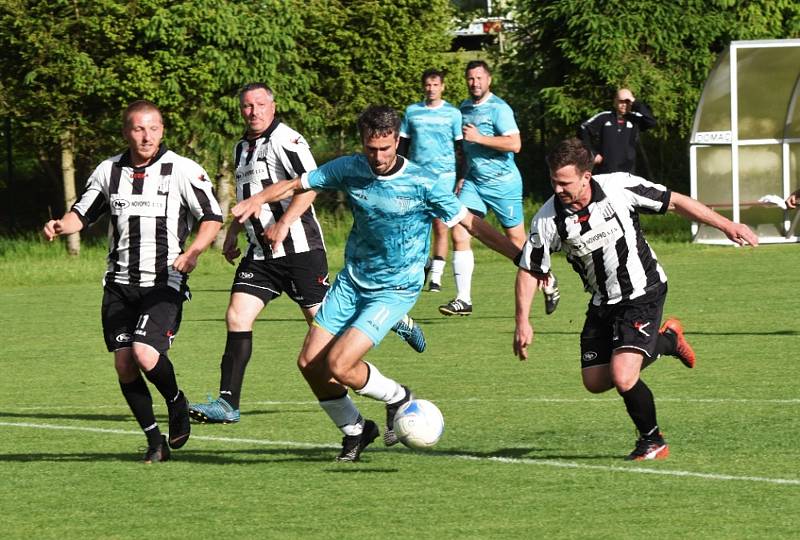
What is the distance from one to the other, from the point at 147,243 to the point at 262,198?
76 cm

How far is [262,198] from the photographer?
24.5 feet

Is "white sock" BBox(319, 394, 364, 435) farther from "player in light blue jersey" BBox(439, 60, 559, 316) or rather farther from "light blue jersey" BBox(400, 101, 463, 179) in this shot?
"light blue jersey" BBox(400, 101, 463, 179)

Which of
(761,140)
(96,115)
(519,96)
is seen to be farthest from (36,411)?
(519,96)

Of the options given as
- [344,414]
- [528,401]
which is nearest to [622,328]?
[344,414]

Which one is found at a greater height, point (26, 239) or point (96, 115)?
point (96, 115)

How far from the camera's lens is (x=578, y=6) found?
25.0 m

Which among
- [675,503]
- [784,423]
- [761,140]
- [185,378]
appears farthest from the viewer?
[761,140]

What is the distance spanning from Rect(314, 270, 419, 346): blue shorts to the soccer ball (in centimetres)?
40

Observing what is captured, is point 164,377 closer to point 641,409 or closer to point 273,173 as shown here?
→ point 273,173

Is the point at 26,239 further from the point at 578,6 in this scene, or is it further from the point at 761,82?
the point at 761,82

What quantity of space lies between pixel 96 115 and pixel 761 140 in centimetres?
977

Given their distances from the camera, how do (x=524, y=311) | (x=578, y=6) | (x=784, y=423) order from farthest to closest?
(x=578, y=6), (x=784, y=423), (x=524, y=311)

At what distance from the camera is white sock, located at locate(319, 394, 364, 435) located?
7457mm

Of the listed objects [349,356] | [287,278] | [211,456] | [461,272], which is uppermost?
[287,278]
